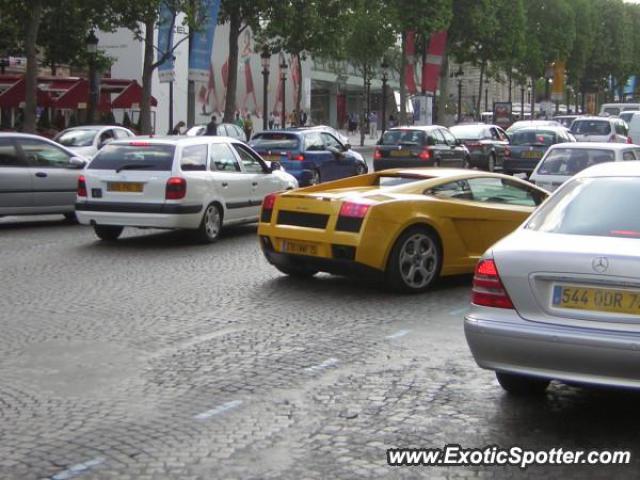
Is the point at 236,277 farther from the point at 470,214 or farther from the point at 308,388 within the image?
the point at 308,388

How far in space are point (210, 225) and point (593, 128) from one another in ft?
71.5

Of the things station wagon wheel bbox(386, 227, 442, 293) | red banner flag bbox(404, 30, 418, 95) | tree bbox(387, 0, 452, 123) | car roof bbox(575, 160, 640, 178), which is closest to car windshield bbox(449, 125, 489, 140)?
tree bbox(387, 0, 452, 123)

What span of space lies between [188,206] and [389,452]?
890cm

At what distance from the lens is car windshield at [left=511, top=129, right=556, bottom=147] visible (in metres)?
28.4

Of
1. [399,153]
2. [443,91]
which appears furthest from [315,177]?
[443,91]

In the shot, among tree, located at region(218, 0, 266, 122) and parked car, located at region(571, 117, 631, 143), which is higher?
tree, located at region(218, 0, 266, 122)

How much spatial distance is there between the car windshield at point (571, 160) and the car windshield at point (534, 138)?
10668mm

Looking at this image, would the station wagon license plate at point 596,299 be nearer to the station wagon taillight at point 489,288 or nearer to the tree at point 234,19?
the station wagon taillight at point 489,288

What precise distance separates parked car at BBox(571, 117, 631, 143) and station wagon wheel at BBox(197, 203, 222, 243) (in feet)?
67.8

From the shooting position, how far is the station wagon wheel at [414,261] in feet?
32.8

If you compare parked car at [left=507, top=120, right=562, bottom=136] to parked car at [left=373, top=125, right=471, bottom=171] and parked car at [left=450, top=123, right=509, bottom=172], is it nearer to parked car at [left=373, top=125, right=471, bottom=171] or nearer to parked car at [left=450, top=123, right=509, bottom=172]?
parked car at [left=450, top=123, right=509, bottom=172]

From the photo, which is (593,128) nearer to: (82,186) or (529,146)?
(529,146)

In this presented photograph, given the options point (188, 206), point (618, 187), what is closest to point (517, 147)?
point (188, 206)

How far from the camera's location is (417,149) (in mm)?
27656
